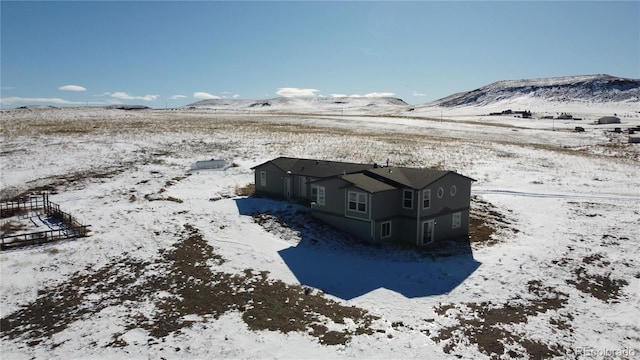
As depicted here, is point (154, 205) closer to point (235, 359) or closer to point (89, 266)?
point (89, 266)

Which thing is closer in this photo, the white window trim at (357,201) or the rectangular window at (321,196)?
the white window trim at (357,201)

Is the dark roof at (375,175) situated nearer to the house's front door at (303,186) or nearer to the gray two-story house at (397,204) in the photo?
the gray two-story house at (397,204)

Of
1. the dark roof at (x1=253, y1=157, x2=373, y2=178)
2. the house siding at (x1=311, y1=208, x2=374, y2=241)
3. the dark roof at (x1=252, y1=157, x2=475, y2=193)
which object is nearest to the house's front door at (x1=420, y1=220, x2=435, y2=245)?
the dark roof at (x1=252, y1=157, x2=475, y2=193)

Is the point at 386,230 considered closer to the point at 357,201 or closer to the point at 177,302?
the point at 357,201

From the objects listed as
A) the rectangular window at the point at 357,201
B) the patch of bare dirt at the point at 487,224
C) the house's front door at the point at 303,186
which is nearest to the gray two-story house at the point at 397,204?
the rectangular window at the point at 357,201

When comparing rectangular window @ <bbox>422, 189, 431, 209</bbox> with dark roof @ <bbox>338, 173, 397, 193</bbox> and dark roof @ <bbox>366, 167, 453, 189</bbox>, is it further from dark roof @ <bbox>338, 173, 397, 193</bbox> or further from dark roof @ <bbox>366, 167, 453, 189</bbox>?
dark roof @ <bbox>338, 173, 397, 193</bbox>

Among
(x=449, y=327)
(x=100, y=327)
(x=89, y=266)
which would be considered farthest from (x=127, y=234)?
(x=449, y=327)

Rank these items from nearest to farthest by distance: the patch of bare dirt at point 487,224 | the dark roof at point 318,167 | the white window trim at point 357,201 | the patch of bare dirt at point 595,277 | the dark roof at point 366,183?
the patch of bare dirt at point 595,277
the dark roof at point 366,183
the white window trim at point 357,201
the patch of bare dirt at point 487,224
the dark roof at point 318,167
